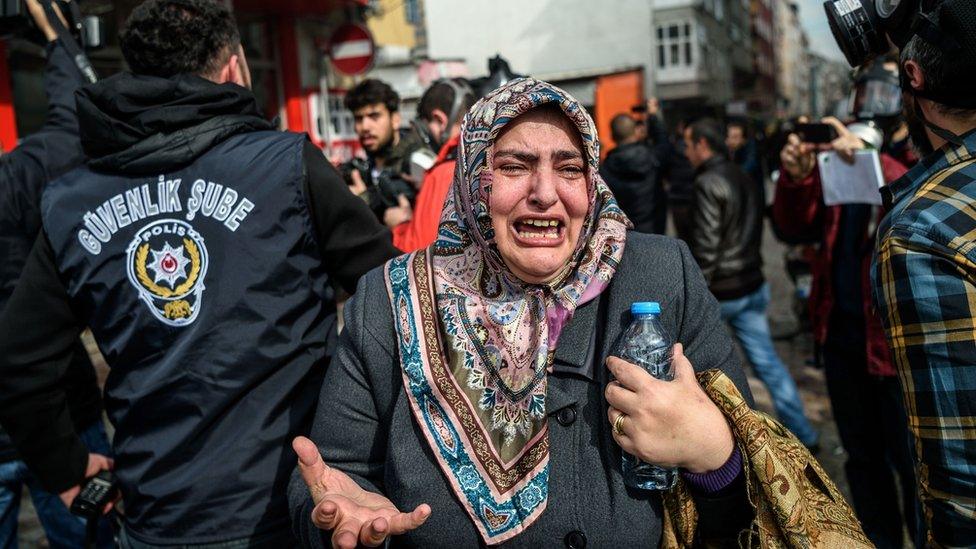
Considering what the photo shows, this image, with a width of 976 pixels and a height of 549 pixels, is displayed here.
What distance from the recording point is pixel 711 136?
216 inches

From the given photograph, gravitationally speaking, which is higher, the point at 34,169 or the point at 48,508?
the point at 34,169

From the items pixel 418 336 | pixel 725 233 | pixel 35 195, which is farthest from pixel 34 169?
pixel 725 233

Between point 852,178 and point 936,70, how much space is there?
1.89 meters

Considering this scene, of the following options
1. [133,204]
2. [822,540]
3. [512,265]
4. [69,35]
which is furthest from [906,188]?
[69,35]

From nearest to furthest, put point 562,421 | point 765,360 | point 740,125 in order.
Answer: point 562,421 → point 765,360 → point 740,125

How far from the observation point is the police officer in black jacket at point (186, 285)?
6.91 ft

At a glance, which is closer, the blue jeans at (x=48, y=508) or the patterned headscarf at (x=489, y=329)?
the patterned headscarf at (x=489, y=329)

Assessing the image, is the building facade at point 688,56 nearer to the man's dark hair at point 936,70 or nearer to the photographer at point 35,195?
the photographer at point 35,195

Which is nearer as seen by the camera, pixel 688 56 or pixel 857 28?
pixel 857 28

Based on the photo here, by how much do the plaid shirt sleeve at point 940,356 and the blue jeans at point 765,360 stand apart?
346 cm

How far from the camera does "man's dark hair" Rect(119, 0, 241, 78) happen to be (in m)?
2.23

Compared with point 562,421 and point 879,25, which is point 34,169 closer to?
point 562,421

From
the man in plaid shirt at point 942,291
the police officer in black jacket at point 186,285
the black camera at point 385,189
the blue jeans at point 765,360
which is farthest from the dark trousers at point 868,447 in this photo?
the police officer in black jacket at point 186,285

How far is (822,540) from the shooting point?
1608mm
